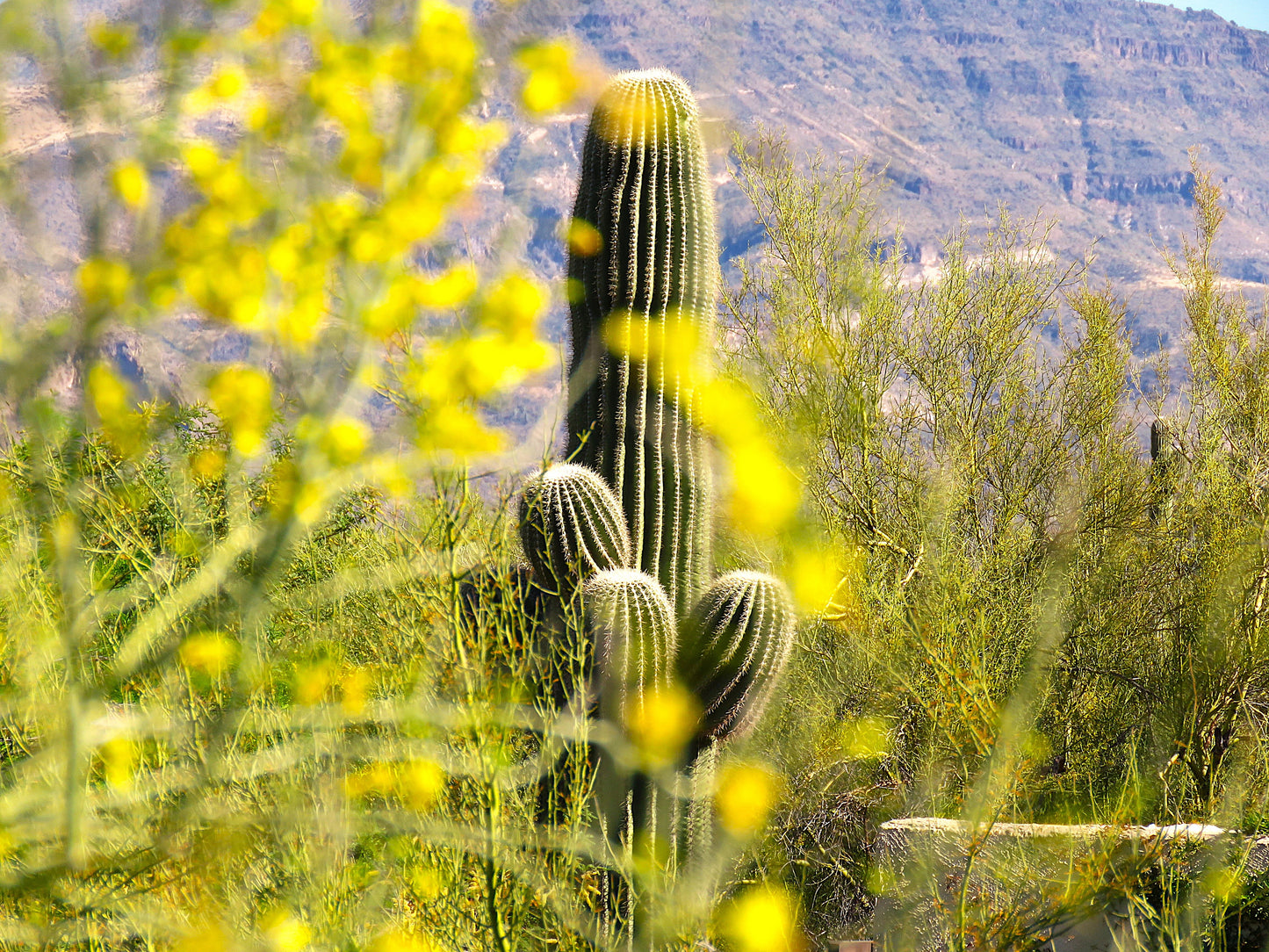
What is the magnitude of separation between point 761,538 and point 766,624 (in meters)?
2.53

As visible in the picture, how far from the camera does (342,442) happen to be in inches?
29.0

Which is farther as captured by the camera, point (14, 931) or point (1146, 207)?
point (1146, 207)

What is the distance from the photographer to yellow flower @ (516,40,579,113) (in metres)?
0.77

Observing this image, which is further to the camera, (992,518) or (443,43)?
(992,518)

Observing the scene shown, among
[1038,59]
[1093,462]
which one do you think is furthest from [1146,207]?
[1093,462]

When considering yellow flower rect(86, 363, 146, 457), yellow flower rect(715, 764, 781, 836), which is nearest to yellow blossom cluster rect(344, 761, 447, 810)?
yellow flower rect(86, 363, 146, 457)

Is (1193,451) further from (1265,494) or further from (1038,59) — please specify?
(1038,59)

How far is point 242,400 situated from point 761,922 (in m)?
1.71

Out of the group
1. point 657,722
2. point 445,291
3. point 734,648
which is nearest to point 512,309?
point 445,291

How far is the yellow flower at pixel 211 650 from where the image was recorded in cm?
84

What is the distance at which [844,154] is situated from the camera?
731 cm

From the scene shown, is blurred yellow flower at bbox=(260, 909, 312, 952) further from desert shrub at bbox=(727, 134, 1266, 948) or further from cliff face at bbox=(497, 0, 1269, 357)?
cliff face at bbox=(497, 0, 1269, 357)

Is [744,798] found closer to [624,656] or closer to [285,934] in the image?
[624,656]

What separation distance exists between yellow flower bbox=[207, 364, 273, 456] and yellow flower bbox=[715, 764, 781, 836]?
3021mm
